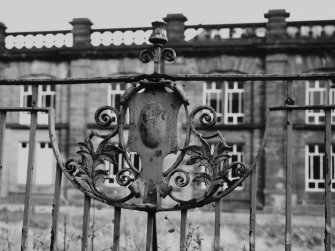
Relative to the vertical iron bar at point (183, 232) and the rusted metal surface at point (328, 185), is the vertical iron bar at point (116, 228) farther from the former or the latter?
the rusted metal surface at point (328, 185)

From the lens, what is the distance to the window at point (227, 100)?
18.3 meters

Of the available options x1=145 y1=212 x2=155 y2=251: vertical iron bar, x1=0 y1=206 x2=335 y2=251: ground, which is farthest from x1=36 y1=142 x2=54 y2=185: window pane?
x1=145 y1=212 x2=155 y2=251: vertical iron bar

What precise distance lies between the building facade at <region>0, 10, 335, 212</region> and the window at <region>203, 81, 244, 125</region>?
4 cm

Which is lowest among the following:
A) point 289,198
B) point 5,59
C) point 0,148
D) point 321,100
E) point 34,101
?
point 289,198

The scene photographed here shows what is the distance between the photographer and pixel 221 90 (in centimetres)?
1853

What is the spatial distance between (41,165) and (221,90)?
7874mm

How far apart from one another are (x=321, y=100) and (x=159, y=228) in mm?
7866

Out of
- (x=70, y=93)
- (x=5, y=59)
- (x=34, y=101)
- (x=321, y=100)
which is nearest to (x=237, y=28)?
(x=321, y=100)

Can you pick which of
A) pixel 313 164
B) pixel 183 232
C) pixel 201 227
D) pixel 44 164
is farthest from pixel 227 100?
pixel 183 232

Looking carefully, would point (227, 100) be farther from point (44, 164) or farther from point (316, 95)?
point (44, 164)

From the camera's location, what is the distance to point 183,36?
1811 centimetres

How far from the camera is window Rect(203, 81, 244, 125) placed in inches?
722

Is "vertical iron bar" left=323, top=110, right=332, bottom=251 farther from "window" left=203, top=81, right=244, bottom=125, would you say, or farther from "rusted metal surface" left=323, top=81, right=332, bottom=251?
"window" left=203, top=81, right=244, bottom=125

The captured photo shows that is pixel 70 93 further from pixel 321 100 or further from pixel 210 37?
pixel 321 100
